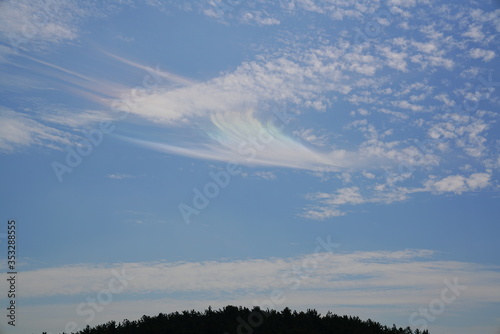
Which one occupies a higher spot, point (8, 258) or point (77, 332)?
point (8, 258)

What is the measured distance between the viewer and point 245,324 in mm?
21625

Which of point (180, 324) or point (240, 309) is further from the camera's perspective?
point (240, 309)

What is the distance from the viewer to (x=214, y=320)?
22250 mm

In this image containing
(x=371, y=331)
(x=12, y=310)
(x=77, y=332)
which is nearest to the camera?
(x=12, y=310)

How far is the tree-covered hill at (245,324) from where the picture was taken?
826 inches

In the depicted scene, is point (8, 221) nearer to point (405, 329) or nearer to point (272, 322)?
point (272, 322)

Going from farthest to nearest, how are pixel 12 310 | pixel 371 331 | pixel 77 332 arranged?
1. pixel 77 332
2. pixel 371 331
3. pixel 12 310

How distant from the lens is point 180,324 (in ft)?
71.9

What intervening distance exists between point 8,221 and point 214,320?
1042cm

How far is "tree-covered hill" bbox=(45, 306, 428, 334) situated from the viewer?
68.8 ft

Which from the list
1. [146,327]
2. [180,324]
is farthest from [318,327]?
[146,327]

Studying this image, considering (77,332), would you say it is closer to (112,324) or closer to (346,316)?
(112,324)

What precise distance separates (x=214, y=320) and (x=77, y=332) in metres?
6.68

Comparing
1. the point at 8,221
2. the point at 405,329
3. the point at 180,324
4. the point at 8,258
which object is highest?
the point at 8,221
